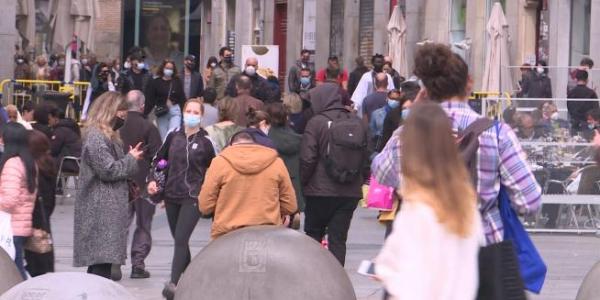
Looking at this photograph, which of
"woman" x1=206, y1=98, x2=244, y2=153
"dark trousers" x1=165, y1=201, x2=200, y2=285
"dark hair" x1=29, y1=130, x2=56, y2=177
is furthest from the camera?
"woman" x1=206, y1=98, x2=244, y2=153

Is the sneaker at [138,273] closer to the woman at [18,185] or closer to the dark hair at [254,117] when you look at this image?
the dark hair at [254,117]

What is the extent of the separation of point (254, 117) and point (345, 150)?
0.87 meters

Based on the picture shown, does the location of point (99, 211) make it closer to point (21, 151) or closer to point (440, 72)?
point (21, 151)

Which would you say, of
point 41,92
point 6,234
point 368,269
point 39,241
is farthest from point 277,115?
point 41,92

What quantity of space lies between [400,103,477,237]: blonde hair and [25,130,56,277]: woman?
5353 millimetres

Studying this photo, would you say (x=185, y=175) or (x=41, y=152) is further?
(x=185, y=175)

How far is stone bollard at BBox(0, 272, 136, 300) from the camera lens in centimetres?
855

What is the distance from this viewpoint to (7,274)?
9.85 metres

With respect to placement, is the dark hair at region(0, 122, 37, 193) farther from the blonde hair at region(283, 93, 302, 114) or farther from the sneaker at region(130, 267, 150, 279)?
the blonde hair at region(283, 93, 302, 114)

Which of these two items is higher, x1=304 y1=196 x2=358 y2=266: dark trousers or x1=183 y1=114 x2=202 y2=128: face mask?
x1=183 y1=114 x2=202 y2=128: face mask

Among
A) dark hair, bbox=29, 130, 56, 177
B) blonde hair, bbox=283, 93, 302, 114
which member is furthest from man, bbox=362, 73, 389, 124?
dark hair, bbox=29, 130, 56, 177

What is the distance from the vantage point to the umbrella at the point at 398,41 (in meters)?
37.8

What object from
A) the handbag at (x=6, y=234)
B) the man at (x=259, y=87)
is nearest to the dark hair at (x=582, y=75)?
the man at (x=259, y=87)

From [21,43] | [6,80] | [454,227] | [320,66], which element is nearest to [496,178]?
[454,227]
